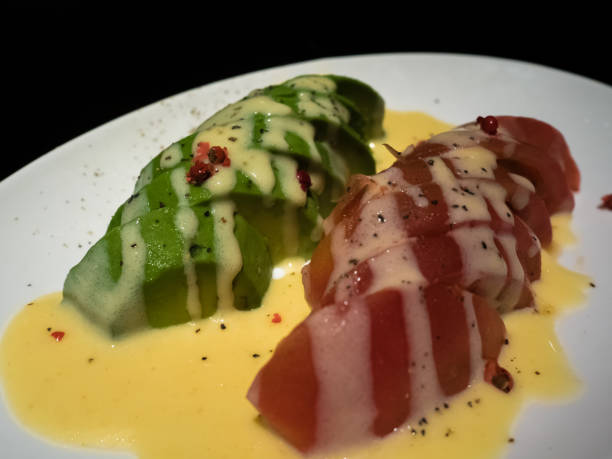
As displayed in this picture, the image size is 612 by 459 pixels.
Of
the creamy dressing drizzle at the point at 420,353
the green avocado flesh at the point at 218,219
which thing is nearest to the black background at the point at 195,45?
the green avocado flesh at the point at 218,219

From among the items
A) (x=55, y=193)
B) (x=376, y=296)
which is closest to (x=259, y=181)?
(x=376, y=296)

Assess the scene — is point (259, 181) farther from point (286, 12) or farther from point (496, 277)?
point (286, 12)

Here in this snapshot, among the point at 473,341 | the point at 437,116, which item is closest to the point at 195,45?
the point at 437,116

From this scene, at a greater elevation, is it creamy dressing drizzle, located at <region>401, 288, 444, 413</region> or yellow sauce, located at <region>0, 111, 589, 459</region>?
creamy dressing drizzle, located at <region>401, 288, 444, 413</region>

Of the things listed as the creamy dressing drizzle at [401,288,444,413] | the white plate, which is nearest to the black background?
the white plate

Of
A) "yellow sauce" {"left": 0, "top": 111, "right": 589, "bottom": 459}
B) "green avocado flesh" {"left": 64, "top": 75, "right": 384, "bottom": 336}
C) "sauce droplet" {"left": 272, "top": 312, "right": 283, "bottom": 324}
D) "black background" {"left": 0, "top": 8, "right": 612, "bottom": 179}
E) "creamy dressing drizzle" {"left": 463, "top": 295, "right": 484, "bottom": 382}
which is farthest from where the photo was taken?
"black background" {"left": 0, "top": 8, "right": 612, "bottom": 179}

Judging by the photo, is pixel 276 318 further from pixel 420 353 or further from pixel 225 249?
pixel 420 353

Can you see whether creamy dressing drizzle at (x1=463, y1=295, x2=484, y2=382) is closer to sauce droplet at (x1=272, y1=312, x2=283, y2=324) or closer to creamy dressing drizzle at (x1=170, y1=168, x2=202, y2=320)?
sauce droplet at (x1=272, y1=312, x2=283, y2=324)
